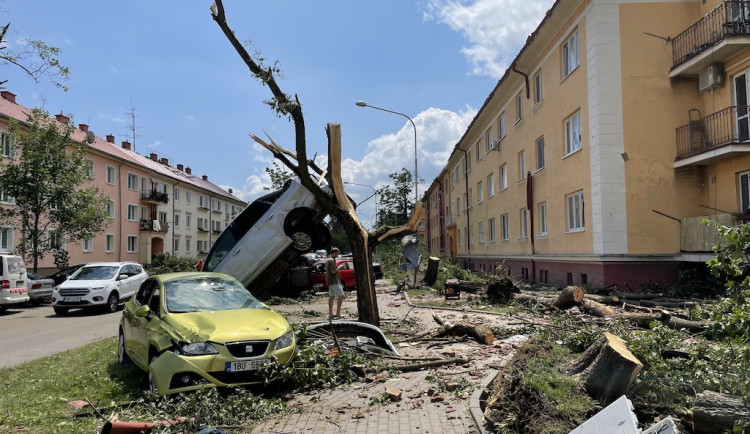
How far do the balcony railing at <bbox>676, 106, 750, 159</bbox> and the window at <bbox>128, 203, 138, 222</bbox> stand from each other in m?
41.6

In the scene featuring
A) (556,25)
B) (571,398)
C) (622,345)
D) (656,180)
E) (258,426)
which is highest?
(556,25)

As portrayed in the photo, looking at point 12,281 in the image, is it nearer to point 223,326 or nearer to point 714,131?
point 223,326

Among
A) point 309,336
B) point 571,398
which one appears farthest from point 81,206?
point 571,398

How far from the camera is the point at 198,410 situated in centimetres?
521

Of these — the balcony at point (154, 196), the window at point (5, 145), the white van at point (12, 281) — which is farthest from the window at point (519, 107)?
the balcony at point (154, 196)

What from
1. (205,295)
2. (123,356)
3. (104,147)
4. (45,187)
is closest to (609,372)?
(205,295)

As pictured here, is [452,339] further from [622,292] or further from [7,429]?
[622,292]

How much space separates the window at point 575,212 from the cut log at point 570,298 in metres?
5.20

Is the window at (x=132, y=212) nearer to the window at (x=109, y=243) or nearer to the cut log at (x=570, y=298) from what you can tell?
the window at (x=109, y=243)

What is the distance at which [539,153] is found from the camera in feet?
71.5

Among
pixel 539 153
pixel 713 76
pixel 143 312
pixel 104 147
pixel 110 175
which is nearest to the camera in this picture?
pixel 143 312

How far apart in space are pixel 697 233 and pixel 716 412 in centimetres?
1236

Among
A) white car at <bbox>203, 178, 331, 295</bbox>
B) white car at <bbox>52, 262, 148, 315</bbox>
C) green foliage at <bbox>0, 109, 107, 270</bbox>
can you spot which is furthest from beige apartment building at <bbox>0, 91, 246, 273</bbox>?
white car at <bbox>203, 178, 331, 295</bbox>

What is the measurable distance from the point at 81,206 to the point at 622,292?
22916 mm
